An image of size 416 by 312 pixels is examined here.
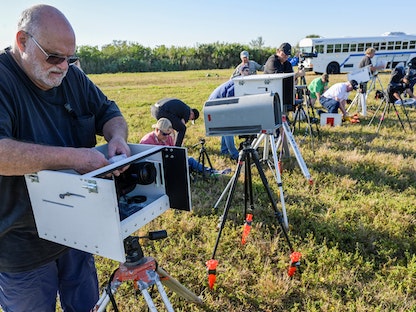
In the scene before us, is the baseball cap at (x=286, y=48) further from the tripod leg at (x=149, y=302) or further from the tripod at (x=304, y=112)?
the tripod leg at (x=149, y=302)

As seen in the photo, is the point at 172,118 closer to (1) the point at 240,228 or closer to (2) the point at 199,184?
(2) the point at 199,184

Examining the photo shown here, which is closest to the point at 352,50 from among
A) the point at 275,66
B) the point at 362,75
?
the point at 362,75

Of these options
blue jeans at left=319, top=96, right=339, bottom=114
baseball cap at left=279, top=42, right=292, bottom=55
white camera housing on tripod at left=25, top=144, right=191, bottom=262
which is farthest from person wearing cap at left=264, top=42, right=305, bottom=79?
white camera housing on tripod at left=25, top=144, right=191, bottom=262

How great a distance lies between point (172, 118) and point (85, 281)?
4.02 metres

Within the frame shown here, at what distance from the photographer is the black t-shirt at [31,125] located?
145cm

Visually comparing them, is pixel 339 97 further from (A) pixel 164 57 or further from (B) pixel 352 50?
(A) pixel 164 57

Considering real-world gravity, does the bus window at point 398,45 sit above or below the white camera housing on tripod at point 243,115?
above

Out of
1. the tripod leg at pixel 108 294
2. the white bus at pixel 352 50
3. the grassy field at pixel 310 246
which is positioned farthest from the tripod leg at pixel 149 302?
the white bus at pixel 352 50

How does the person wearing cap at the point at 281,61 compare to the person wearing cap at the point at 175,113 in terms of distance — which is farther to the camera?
the person wearing cap at the point at 281,61

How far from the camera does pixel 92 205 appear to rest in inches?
45.9

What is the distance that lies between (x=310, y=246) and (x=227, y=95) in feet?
10.5

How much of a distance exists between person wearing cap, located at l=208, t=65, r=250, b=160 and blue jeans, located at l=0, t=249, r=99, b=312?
389 cm

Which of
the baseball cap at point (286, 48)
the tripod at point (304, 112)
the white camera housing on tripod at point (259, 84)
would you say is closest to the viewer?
the white camera housing on tripod at point (259, 84)

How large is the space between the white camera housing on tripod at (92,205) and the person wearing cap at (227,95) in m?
4.13
